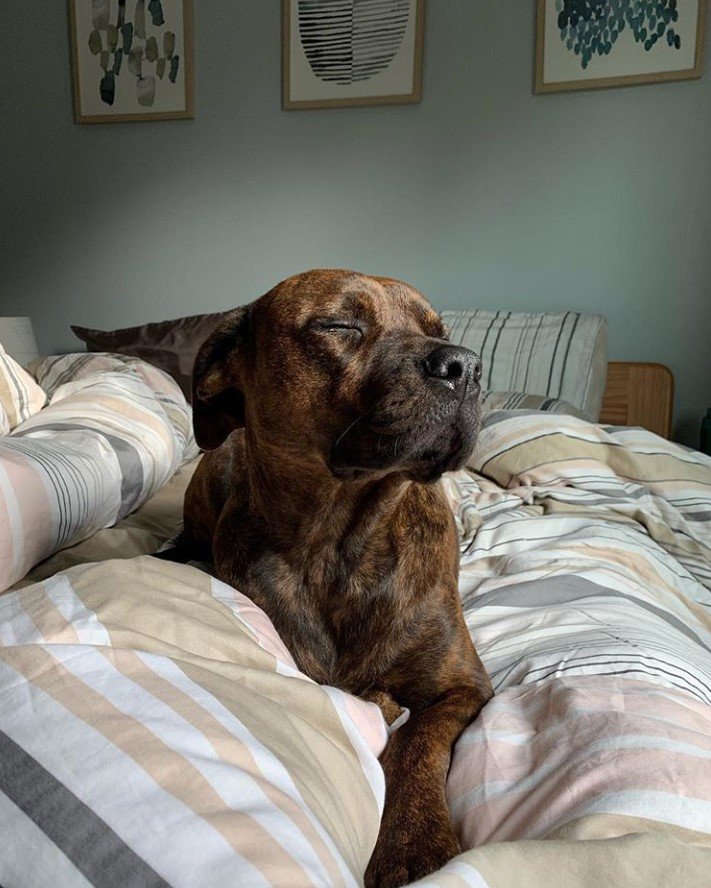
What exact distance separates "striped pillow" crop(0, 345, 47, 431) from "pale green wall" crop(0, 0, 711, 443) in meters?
1.94

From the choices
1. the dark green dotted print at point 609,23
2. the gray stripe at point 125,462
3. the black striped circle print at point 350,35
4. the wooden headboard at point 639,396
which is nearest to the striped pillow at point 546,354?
the wooden headboard at point 639,396

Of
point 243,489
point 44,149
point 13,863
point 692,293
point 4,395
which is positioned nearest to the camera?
point 13,863

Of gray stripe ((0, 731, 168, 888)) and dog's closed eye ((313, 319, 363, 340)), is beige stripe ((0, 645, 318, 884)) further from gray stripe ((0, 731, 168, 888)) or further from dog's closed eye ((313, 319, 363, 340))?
dog's closed eye ((313, 319, 363, 340))

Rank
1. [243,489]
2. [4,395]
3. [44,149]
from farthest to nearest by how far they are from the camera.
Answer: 1. [44,149]
2. [4,395]
3. [243,489]

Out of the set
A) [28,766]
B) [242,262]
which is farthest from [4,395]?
Result: [242,262]

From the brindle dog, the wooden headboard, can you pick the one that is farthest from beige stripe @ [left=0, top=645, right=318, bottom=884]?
the wooden headboard

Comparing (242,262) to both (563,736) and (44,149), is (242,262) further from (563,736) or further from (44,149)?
(563,736)

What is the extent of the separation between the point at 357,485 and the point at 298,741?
0.52 meters

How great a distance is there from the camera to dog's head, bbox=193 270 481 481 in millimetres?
1014

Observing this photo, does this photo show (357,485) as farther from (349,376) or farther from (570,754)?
(570,754)

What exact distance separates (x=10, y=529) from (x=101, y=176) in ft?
11.2

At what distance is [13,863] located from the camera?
1.68 feet

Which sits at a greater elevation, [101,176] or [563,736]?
[101,176]

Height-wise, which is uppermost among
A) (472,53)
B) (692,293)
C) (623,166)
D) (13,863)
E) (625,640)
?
(472,53)
